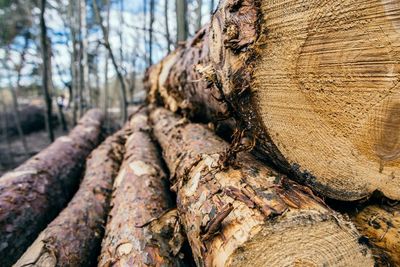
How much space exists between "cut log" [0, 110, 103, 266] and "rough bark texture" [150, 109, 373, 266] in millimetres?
1208

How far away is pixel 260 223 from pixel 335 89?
597 millimetres

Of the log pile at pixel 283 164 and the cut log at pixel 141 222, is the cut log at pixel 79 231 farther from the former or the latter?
the cut log at pixel 141 222

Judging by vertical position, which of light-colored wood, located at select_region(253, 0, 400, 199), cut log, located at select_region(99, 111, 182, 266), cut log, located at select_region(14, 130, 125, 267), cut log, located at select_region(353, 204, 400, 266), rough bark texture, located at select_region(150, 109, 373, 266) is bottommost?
cut log, located at select_region(14, 130, 125, 267)

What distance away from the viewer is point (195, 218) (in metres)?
1.35

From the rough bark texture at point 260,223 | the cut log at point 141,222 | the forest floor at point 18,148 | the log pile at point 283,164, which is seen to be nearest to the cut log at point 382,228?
the log pile at point 283,164

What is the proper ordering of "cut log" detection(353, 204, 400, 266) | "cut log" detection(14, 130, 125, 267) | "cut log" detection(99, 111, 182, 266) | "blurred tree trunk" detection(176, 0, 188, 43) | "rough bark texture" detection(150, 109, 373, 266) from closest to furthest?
"rough bark texture" detection(150, 109, 373, 266), "cut log" detection(353, 204, 400, 266), "cut log" detection(99, 111, 182, 266), "cut log" detection(14, 130, 125, 267), "blurred tree trunk" detection(176, 0, 188, 43)

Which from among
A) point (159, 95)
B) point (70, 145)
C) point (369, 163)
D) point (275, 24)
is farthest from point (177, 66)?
point (369, 163)

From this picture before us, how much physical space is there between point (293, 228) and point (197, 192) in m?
0.51

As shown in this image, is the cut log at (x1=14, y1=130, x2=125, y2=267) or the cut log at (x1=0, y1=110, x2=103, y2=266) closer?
the cut log at (x1=14, y1=130, x2=125, y2=267)

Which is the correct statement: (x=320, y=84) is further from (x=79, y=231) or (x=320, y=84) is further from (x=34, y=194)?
(x=34, y=194)

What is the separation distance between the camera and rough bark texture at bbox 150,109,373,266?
1.04 metres

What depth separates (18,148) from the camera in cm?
855

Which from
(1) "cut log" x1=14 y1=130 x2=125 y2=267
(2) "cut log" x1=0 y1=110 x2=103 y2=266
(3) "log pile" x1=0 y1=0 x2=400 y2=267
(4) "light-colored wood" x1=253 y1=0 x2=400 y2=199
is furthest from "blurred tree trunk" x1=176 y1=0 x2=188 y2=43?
(4) "light-colored wood" x1=253 y1=0 x2=400 y2=199

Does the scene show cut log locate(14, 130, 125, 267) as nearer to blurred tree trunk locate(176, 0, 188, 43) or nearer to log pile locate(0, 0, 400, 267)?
log pile locate(0, 0, 400, 267)
